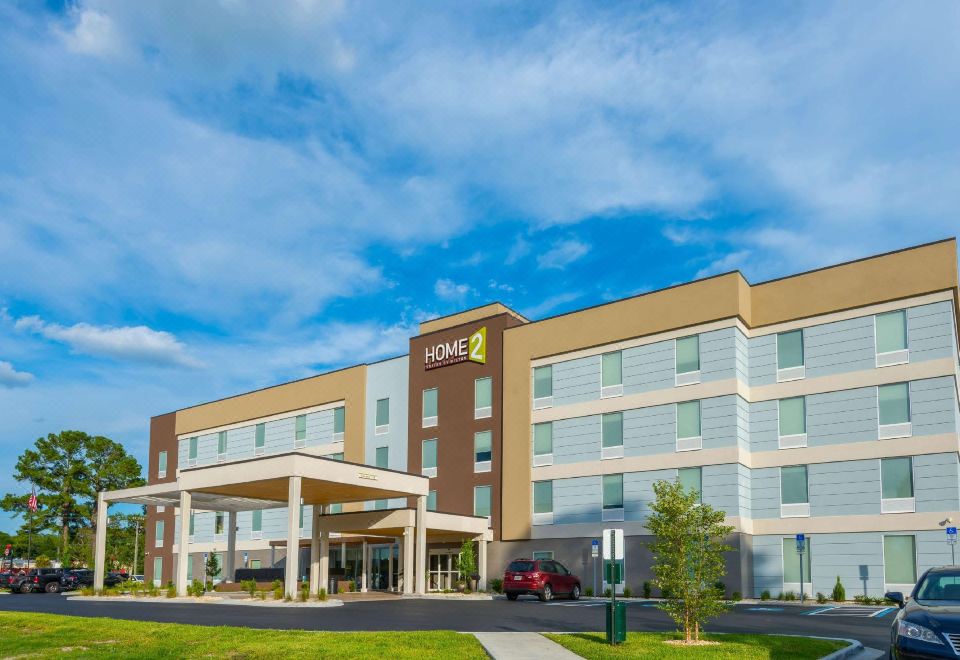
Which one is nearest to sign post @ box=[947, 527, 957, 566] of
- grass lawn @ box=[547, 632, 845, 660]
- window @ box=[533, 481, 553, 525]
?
window @ box=[533, 481, 553, 525]

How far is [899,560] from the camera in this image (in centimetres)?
3572

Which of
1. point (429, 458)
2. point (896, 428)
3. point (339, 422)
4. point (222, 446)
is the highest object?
point (339, 422)

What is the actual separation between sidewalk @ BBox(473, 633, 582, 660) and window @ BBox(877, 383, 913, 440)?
23133 mm

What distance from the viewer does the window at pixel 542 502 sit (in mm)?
45125

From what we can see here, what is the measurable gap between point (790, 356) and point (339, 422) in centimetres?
2838

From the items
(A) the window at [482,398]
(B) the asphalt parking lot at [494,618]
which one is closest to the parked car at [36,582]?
(B) the asphalt parking lot at [494,618]

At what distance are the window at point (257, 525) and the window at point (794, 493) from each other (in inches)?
1363

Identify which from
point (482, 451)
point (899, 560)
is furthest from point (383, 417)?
point (899, 560)

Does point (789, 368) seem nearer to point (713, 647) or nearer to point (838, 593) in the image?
point (838, 593)

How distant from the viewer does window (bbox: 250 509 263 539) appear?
60531 millimetres

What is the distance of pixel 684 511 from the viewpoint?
19.4 m

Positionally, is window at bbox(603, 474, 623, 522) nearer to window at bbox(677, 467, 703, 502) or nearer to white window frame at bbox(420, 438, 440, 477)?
window at bbox(677, 467, 703, 502)

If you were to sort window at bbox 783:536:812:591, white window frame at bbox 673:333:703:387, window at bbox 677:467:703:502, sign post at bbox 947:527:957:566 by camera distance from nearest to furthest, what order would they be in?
sign post at bbox 947:527:957:566, window at bbox 783:536:812:591, window at bbox 677:467:703:502, white window frame at bbox 673:333:703:387

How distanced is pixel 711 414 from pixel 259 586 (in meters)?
22.0
